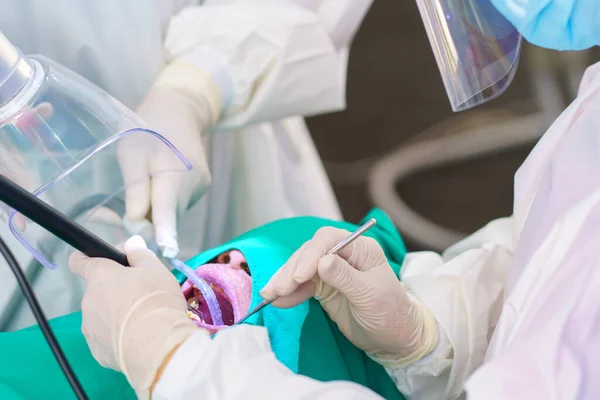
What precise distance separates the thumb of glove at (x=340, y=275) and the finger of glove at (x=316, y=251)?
0.03 ft

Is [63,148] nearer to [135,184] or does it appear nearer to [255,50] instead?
[135,184]

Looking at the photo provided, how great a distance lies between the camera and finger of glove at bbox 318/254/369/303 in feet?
2.08

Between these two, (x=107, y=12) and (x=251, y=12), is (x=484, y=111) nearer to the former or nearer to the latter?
(x=251, y=12)

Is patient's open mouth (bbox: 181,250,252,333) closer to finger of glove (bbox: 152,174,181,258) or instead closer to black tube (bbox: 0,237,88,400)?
finger of glove (bbox: 152,174,181,258)

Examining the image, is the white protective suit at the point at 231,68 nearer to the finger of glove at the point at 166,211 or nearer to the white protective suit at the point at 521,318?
the finger of glove at the point at 166,211

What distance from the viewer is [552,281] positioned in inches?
22.4

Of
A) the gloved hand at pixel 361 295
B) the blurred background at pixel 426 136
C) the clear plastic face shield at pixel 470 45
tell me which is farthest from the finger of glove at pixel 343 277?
the blurred background at pixel 426 136

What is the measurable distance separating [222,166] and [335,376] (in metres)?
0.48

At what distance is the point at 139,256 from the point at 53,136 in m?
0.14

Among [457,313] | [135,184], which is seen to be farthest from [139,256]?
[457,313]

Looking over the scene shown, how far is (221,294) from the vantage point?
0.72m

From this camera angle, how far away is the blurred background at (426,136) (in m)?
1.85

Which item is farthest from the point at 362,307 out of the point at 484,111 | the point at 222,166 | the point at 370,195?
the point at 484,111

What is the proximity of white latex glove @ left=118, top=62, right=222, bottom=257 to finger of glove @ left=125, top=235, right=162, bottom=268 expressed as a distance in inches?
2.8
